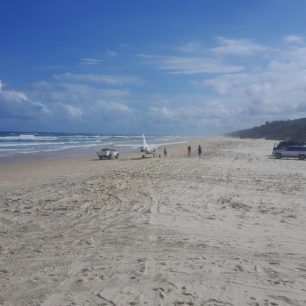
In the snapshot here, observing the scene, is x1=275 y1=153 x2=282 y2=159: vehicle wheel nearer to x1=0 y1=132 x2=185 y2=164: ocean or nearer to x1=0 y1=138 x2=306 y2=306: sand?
x1=0 y1=138 x2=306 y2=306: sand

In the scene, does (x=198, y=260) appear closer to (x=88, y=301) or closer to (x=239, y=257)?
(x=239, y=257)

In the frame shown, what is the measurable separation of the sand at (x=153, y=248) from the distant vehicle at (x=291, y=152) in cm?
1838

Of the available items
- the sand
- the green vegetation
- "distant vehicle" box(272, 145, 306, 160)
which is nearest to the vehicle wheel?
"distant vehicle" box(272, 145, 306, 160)

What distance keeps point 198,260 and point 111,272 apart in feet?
5.48

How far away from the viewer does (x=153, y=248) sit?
6.71 m

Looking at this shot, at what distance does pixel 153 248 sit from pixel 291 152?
26.8 m

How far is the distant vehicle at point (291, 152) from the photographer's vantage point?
29.6 metres

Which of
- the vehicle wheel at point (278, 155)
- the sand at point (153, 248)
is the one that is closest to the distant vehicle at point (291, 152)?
the vehicle wheel at point (278, 155)

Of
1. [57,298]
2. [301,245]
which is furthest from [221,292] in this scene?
[301,245]

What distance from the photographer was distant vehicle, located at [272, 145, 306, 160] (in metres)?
29.6

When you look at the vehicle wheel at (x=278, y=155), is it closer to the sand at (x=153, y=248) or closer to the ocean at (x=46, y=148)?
the sand at (x=153, y=248)

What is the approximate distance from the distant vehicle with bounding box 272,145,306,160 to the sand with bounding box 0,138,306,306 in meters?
18.4

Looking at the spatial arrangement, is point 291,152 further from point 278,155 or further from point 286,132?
point 286,132

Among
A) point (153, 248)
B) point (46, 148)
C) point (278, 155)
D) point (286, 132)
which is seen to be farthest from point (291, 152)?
point (286, 132)
